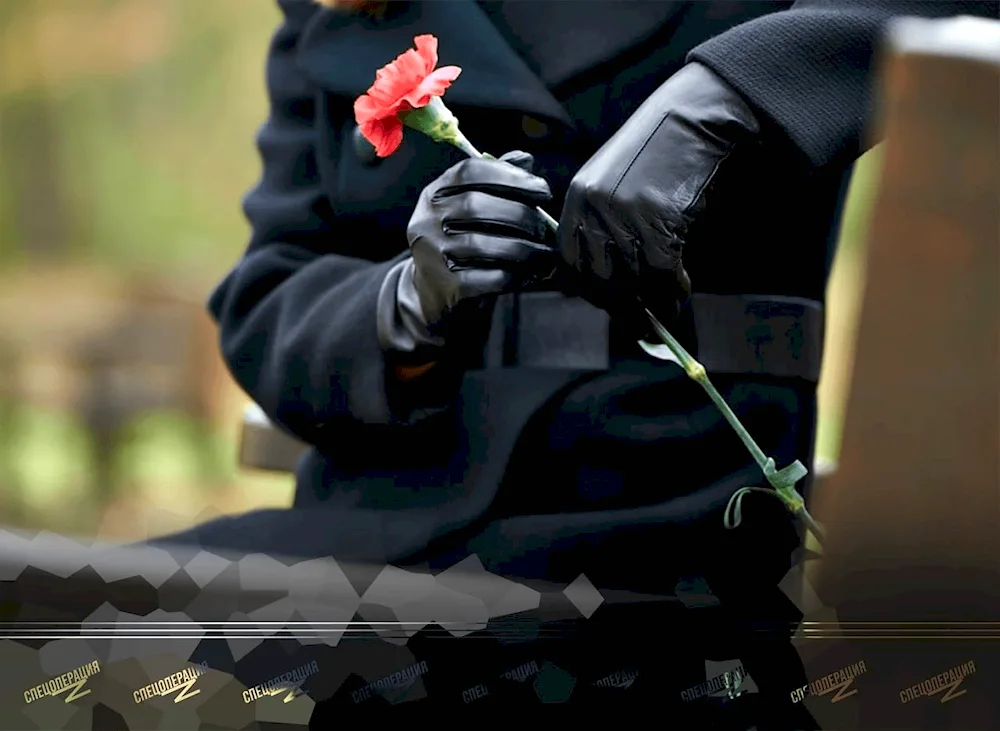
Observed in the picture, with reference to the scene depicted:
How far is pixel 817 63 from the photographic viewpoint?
716 millimetres

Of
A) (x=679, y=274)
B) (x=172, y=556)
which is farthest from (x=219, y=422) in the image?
(x=679, y=274)

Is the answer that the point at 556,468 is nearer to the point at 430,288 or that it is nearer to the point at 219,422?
the point at 430,288

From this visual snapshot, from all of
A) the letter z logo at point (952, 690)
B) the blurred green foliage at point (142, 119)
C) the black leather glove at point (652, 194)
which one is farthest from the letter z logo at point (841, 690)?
the blurred green foliage at point (142, 119)

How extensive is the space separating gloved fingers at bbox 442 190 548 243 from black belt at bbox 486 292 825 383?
0.19m

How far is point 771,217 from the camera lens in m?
0.89

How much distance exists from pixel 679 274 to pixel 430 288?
0.17m

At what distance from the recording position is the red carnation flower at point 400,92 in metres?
0.64

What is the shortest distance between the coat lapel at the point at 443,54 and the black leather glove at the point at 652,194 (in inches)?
8.0

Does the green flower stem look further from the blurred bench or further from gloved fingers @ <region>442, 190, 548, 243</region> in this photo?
the blurred bench

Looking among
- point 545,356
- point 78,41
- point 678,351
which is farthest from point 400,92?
point 78,41

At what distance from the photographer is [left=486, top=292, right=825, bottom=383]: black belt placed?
2.85 feet

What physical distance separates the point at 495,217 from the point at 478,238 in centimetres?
2

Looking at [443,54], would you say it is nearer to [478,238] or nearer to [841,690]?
[478,238]

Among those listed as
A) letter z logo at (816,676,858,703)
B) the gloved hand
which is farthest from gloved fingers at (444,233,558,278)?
letter z logo at (816,676,858,703)
